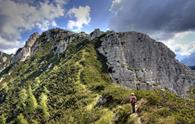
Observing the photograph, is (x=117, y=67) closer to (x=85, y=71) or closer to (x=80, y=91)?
(x=85, y=71)

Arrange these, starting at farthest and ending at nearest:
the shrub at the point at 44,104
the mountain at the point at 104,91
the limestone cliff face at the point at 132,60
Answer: the limestone cliff face at the point at 132,60
the shrub at the point at 44,104
the mountain at the point at 104,91

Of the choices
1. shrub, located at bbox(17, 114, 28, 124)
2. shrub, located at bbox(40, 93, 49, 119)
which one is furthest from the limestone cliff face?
shrub, located at bbox(17, 114, 28, 124)

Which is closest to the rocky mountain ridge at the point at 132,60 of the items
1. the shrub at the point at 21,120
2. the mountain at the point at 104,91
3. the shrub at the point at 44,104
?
the mountain at the point at 104,91

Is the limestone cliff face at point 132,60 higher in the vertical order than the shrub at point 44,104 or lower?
higher

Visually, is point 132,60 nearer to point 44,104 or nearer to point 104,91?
point 44,104

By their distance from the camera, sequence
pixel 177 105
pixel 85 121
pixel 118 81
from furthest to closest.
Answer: pixel 118 81 < pixel 85 121 < pixel 177 105

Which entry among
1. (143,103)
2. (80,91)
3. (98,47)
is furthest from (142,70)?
(143,103)

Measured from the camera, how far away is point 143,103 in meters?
54.3

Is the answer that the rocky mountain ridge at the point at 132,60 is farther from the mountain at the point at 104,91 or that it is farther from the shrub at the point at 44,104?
the shrub at the point at 44,104

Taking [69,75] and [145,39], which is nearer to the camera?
[69,75]

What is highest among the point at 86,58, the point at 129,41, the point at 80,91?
the point at 129,41

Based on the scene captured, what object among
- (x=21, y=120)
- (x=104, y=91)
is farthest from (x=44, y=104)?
(x=104, y=91)

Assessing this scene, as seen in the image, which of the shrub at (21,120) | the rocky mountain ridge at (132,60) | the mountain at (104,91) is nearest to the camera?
the mountain at (104,91)

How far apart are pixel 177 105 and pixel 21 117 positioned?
6004 centimetres
